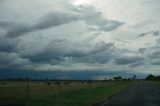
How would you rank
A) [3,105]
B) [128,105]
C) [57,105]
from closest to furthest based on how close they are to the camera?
1. [3,105]
2. [57,105]
3. [128,105]

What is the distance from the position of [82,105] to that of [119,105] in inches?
105

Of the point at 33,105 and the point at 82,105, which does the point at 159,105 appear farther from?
the point at 33,105

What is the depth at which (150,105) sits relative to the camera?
75.8ft

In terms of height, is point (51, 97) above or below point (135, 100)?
above

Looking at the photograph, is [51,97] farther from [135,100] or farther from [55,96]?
[135,100]

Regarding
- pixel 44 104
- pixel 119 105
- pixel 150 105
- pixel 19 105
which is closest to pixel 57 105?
pixel 44 104

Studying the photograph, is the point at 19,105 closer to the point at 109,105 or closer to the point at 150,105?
the point at 109,105

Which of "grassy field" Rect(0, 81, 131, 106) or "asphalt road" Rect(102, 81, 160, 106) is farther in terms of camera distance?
"asphalt road" Rect(102, 81, 160, 106)

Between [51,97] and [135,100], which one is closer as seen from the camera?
[135,100]

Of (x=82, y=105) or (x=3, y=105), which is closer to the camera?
(x=3, y=105)

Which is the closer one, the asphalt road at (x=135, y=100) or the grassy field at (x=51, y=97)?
the grassy field at (x=51, y=97)

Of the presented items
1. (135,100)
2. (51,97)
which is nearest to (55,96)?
(51,97)

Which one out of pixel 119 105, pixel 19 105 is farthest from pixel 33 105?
pixel 119 105

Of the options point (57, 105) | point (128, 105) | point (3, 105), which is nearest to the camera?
point (3, 105)
